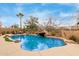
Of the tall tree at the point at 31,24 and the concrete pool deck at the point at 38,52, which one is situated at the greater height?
the tall tree at the point at 31,24

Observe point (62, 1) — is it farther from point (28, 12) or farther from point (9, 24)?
point (9, 24)

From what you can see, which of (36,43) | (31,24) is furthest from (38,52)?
(31,24)

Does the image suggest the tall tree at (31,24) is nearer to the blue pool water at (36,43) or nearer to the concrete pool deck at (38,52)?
the blue pool water at (36,43)

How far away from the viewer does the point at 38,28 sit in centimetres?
380

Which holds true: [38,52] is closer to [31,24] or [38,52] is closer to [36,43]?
[36,43]

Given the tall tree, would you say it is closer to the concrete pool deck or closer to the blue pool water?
the blue pool water

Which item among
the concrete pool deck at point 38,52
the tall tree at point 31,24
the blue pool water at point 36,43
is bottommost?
the concrete pool deck at point 38,52

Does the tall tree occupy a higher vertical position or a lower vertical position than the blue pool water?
higher

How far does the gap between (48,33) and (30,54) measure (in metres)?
0.30

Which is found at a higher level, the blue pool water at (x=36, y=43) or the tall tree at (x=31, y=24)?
the tall tree at (x=31, y=24)

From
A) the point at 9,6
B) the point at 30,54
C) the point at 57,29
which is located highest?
the point at 9,6

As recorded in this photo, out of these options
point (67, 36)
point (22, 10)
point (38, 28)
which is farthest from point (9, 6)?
point (67, 36)

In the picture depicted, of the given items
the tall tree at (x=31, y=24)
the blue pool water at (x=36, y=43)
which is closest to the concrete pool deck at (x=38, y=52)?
the blue pool water at (x=36, y=43)

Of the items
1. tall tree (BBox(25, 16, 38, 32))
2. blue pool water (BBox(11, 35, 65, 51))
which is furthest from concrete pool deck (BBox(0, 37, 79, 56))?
tall tree (BBox(25, 16, 38, 32))
